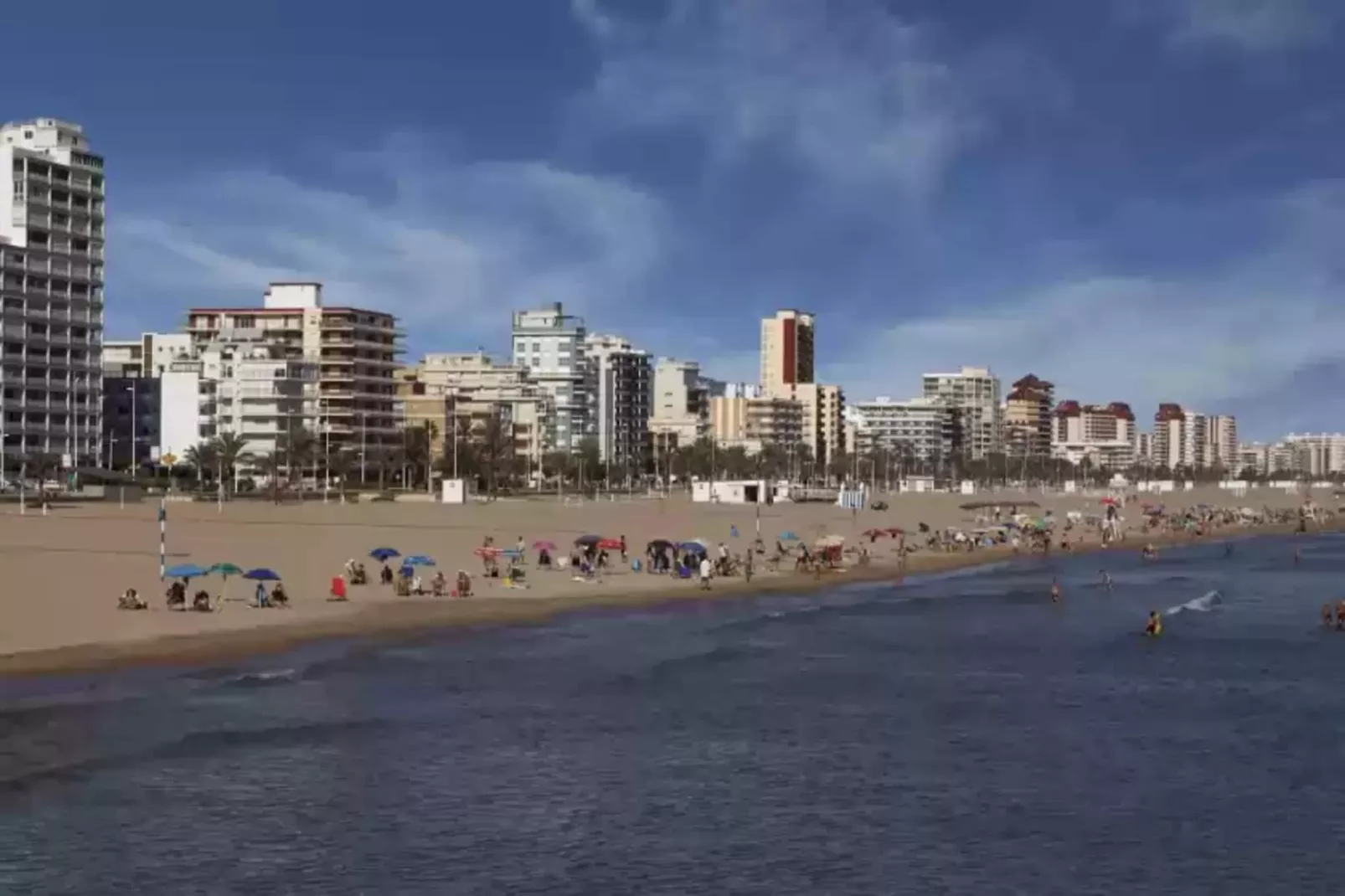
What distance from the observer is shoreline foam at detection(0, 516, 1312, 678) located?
3127cm

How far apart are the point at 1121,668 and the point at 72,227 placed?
100910 millimetres

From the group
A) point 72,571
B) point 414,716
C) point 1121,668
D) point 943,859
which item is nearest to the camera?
point 943,859

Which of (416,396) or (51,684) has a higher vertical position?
(416,396)

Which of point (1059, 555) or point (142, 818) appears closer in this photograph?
point (142, 818)

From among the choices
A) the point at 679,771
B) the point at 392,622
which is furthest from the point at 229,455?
the point at 679,771

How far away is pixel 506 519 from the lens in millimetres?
86062

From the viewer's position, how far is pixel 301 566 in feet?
167

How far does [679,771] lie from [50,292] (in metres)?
103

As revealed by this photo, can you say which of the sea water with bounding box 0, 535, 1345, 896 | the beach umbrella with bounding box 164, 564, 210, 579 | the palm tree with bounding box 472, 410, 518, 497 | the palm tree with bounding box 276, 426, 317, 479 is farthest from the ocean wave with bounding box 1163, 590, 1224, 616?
the palm tree with bounding box 276, 426, 317, 479

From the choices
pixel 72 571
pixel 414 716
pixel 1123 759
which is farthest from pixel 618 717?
pixel 72 571

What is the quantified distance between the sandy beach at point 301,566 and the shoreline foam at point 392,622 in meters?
0.07

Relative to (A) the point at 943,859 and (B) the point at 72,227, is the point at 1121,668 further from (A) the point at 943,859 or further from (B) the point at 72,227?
(B) the point at 72,227

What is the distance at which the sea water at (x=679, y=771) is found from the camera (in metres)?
18.4

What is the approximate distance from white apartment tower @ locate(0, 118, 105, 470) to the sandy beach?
76.6 ft
